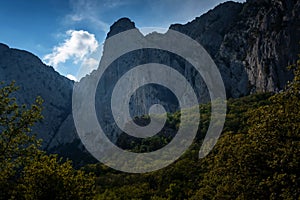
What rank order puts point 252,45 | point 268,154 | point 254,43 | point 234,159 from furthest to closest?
1. point 252,45
2. point 254,43
3. point 234,159
4. point 268,154

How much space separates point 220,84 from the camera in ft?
519

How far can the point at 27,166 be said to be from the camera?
74.3ft

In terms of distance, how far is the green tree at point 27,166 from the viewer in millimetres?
20234

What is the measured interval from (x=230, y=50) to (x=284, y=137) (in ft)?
483

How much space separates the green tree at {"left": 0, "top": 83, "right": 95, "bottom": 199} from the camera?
2023 centimetres

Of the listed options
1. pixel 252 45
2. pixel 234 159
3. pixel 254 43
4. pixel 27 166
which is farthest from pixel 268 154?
pixel 252 45

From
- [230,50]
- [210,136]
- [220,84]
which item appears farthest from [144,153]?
[230,50]

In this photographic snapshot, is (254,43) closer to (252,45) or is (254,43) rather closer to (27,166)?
(252,45)

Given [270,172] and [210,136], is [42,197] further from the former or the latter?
[210,136]

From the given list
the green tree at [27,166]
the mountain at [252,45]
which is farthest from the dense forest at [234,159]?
the mountain at [252,45]

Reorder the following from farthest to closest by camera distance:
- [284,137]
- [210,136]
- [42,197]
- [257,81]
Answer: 1. [257,81]
2. [210,136]
3. [42,197]
4. [284,137]

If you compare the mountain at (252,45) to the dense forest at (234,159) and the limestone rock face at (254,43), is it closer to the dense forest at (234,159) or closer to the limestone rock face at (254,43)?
the limestone rock face at (254,43)

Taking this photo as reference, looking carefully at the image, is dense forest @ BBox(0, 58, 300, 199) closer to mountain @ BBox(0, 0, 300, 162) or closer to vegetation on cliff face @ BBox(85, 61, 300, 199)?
vegetation on cliff face @ BBox(85, 61, 300, 199)

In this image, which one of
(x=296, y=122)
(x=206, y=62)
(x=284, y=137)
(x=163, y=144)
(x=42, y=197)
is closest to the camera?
(x=296, y=122)
